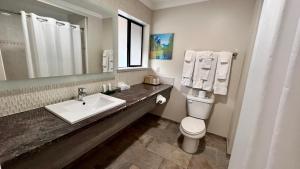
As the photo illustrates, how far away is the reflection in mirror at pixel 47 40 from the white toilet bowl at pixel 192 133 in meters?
1.39

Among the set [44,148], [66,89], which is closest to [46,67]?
[66,89]

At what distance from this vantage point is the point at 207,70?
197 cm

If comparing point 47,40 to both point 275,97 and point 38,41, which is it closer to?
point 38,41

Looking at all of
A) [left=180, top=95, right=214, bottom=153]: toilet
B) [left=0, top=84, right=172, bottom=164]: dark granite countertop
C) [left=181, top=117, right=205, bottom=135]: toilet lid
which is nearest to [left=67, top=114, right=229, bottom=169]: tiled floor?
[left=180, top=95, right=214, bottom=153]: toilet

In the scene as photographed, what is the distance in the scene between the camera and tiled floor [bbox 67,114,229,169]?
1510mm

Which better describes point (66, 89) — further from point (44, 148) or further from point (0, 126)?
point (44, 148)

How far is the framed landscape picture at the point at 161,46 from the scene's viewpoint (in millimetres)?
2324

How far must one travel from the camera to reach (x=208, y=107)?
1948 millimetres

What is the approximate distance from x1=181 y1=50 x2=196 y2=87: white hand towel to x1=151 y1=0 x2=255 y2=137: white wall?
135 mm

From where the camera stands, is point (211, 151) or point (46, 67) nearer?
point (46, 67)

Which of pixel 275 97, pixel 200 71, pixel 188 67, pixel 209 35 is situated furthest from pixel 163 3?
pixel 275 97

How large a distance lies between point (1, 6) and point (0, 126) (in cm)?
83

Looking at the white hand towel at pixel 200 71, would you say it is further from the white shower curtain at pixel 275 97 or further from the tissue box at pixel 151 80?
the white shower curtain at pixel 275 97

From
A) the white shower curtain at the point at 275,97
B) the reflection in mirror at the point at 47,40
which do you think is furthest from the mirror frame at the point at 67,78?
the white shower curtain at the point at 275,97
